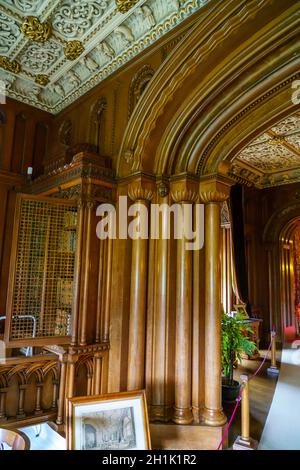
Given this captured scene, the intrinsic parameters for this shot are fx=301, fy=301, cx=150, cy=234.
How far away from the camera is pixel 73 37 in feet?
10.9

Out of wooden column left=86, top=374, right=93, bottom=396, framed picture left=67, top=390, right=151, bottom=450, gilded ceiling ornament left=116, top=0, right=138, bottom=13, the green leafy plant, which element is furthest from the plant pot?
gilded ceiling ornament left=116, top=0, right=138, bottom=13

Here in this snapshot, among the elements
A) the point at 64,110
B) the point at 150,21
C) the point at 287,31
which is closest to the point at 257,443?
the point at 287,31

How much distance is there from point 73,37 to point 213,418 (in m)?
4.19

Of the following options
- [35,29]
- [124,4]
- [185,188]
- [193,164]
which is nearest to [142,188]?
[185,188]

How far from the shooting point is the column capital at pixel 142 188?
3.14 metres

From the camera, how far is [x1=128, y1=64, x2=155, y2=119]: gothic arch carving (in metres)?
3.37

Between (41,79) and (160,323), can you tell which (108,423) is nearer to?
(160,323)

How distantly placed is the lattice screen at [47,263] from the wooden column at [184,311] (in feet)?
3.74

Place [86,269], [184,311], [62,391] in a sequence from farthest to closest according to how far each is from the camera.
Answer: [86,269] → [184,311] → [62,391]

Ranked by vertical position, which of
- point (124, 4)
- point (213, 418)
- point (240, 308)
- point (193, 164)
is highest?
point (124, 4)

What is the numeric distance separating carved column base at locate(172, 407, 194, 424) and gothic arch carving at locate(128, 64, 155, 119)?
3.11m

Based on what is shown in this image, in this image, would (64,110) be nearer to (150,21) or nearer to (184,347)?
(150,21)

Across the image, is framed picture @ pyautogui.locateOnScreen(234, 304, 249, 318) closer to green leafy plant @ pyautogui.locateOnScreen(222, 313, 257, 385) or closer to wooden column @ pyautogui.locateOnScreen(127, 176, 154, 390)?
green leafy plant @ pyautogui.locateOnScreen(222, 313, 257, 385)
